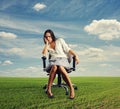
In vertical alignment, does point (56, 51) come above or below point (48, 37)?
below

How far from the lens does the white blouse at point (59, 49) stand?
330 inches

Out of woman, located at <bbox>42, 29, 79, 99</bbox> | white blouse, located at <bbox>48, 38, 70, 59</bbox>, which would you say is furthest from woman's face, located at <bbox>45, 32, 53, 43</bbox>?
white blouse, located at <bbox>48, 38, 70, 59</bbox>

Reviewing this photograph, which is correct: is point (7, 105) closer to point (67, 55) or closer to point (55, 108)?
point (55, 108)

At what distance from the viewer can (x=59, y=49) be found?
8422 millimetres

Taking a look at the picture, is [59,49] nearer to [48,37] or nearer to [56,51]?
[56,51]

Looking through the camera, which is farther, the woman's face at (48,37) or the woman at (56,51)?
the woman's face at (48,37)

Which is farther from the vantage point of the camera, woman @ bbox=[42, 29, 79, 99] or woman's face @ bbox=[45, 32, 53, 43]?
woman's face @ bbox=[45, 32, 53, 43]

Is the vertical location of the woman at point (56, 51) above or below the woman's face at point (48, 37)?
below

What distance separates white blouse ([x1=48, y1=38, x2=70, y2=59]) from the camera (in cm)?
839

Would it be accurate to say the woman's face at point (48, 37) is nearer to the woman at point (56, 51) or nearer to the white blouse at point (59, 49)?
the woman at point (56, 51)

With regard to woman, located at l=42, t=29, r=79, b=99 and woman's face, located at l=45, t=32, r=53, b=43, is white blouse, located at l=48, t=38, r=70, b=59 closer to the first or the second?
woman, located at l=42, t=29, r=79, b=99

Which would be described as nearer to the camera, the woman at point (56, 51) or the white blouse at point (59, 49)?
the woman at point (56, 51)

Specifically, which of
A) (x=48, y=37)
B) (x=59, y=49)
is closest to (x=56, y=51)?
(x=59, y=49)

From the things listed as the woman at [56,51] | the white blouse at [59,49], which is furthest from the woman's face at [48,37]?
the white blouse at [59,49]
